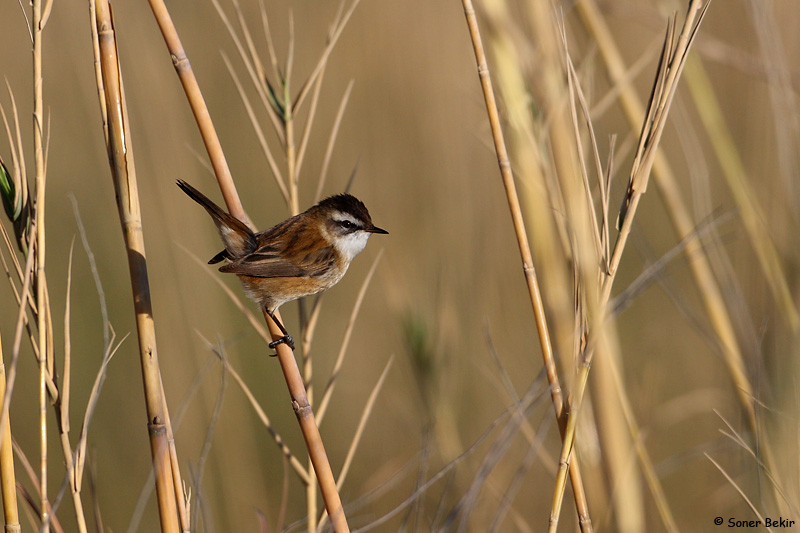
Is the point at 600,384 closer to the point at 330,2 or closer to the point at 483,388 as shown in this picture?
the point at 483,388

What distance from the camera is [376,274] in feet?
14.0

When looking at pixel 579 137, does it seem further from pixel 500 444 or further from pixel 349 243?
pixel 349 243

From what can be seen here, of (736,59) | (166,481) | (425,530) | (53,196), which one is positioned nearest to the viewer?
(166,481)

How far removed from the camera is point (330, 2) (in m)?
4.43

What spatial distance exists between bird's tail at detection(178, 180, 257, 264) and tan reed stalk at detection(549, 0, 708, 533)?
1.27m

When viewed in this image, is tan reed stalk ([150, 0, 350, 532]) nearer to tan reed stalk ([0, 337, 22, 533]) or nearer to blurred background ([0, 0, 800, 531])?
tan reed stalk ([0, 337, 22, 533])

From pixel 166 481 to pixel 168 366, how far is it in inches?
76.8

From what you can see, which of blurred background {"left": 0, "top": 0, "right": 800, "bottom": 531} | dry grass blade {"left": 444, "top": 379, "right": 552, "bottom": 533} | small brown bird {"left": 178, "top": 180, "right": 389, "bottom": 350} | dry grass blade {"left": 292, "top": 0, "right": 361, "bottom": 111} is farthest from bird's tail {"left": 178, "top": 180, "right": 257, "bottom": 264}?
dry grass blade {"left": 444, "top": 379, "right": 552, "bottom": 533}

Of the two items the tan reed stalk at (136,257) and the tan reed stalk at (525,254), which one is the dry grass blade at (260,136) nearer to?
the tan reed stalk at (136,257)

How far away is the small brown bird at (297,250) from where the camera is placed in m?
2.83

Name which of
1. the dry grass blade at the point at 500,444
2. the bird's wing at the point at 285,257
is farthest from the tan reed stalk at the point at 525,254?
the bird's wing at the point at 285,257

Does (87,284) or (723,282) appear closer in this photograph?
(723,282)

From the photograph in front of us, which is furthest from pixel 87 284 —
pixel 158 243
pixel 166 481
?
pixel 166 481

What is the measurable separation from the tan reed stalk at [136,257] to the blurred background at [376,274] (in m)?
1.07
